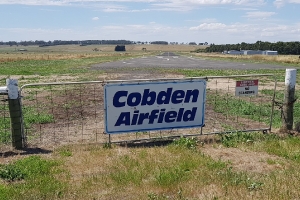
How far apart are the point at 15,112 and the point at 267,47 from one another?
418 ft

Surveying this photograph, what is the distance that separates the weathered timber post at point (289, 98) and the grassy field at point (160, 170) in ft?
2.43

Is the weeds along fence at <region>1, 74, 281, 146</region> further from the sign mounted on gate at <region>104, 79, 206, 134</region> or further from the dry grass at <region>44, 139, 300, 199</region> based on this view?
the dry grass at <region>44, 139, 300, 199</region>

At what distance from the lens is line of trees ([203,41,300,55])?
103m

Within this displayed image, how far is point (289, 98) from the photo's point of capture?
8336mm

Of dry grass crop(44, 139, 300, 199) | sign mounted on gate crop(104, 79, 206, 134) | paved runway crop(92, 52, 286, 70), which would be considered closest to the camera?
dry grass crop(44, 139, 300, 199)

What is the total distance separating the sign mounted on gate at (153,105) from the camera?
7.36m

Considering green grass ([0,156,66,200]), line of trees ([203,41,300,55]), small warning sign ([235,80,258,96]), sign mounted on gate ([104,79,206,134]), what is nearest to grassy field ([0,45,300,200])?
green grass ([0,156,66,200])

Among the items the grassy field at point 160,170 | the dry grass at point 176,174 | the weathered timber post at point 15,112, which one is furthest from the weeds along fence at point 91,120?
the dry grass at point 176,174

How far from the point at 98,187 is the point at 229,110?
7989mm

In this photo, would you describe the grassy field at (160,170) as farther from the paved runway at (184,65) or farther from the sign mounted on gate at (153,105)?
the paved runway at (184,65)

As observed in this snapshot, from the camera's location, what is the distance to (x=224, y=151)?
7.14 meters

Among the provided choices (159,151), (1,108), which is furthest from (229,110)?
(1,108)

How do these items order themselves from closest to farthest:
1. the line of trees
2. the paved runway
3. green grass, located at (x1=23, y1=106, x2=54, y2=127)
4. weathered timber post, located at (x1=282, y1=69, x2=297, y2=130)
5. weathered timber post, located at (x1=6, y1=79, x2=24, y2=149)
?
1. weathered timber post, located at (x1=6, y1=79, x2=24, y2=149)
2. weathered timber post, located at (x1=282, y1=69, x2=297, y2=130)
3. green grass, located at (x1=23, y1=106, x2=54, y2=127)
4. the paved runway
5. the line of trees

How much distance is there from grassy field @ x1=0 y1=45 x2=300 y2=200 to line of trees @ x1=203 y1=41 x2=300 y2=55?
344ft
